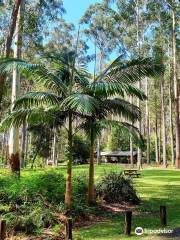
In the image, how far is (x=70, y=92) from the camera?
452 inches

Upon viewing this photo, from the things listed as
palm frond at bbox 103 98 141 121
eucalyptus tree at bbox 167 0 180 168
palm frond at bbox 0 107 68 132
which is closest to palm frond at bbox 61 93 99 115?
palm frond at bbox 0 107 68 132

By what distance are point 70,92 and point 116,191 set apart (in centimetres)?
425

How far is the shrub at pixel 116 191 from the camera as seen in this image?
13695 mm

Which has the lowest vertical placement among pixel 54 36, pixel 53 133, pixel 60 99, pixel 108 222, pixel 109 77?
pixel 108 222

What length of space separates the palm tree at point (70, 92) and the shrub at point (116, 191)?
1251 mm

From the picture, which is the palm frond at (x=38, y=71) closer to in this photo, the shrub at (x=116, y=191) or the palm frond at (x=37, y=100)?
the palm frond at (x=37, y=100)

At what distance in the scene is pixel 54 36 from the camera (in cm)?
4459

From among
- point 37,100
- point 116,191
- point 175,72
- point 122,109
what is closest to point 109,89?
point 122,109

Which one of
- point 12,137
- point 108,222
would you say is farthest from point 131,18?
point 108,222

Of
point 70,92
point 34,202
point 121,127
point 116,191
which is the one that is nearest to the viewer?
point 34,202

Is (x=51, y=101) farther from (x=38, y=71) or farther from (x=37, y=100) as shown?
(x=38, y=71)

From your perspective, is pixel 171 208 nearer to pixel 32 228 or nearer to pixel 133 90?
pixel 133 90

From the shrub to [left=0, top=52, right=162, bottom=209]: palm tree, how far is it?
1251mm

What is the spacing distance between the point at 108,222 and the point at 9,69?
4956 mm
